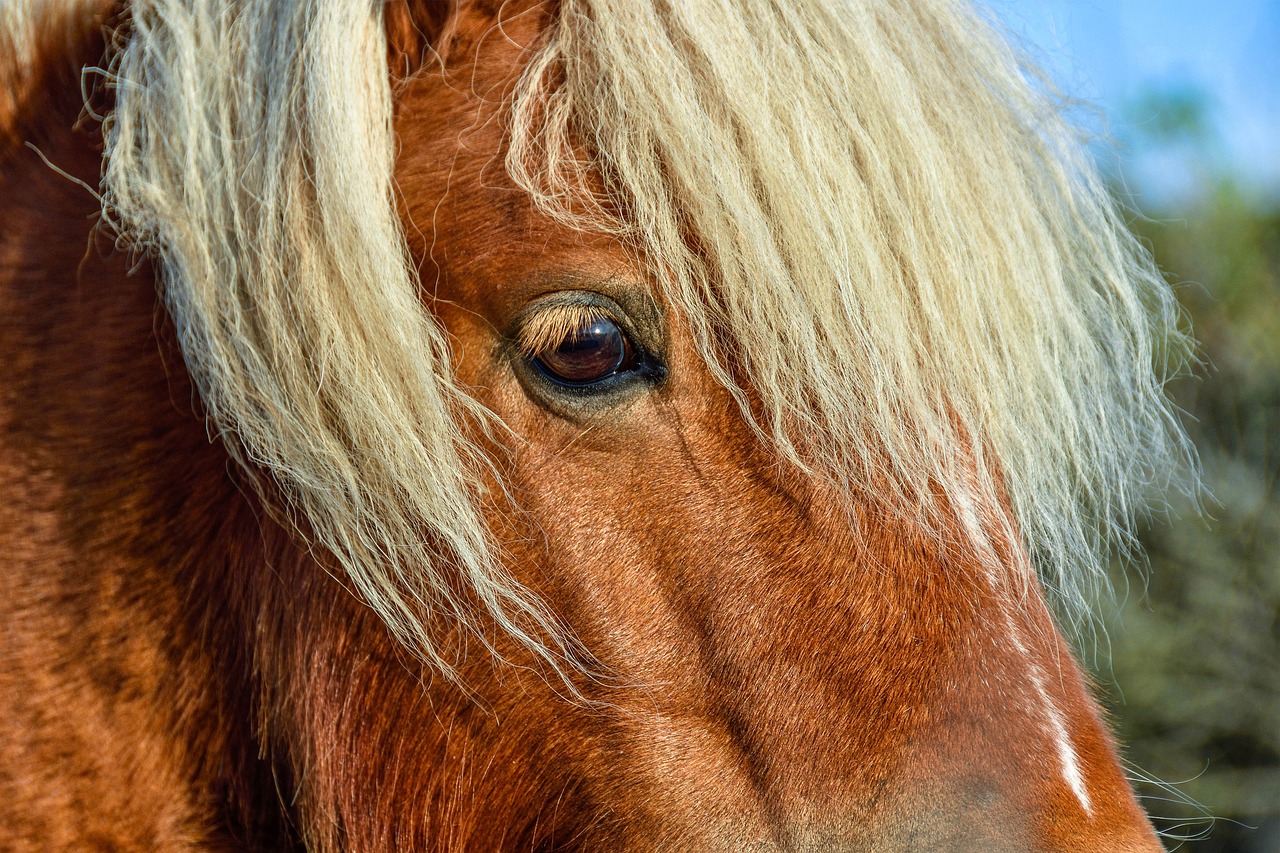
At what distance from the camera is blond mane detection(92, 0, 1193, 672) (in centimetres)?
103

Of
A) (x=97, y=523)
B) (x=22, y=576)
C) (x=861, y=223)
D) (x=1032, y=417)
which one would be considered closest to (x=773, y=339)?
(x=861, y=223)

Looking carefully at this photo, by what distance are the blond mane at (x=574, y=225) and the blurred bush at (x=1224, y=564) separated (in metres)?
4.79

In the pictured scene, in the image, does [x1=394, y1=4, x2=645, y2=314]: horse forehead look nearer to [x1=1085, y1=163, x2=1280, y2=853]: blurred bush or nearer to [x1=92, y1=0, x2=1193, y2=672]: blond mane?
[x1=92, y1=0, x2=1193, y2=672]: blond mane

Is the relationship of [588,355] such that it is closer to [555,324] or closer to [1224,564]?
[555,324]

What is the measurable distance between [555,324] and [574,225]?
111mm

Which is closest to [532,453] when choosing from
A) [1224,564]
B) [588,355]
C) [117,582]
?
[588,355]

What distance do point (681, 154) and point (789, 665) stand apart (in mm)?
557

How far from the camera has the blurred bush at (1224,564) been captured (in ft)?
17.0

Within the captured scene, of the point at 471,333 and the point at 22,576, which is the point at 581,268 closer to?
the point at 471,333

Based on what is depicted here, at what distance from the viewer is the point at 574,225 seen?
1.04 m

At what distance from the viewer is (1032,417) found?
46.6 inches

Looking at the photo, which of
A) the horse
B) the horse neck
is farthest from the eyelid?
the horse neck

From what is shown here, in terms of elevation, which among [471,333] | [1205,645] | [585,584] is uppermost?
[471,333]

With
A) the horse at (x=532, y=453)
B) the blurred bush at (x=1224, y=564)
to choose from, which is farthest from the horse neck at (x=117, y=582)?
the blurred bush at (x=1224, y=564)
